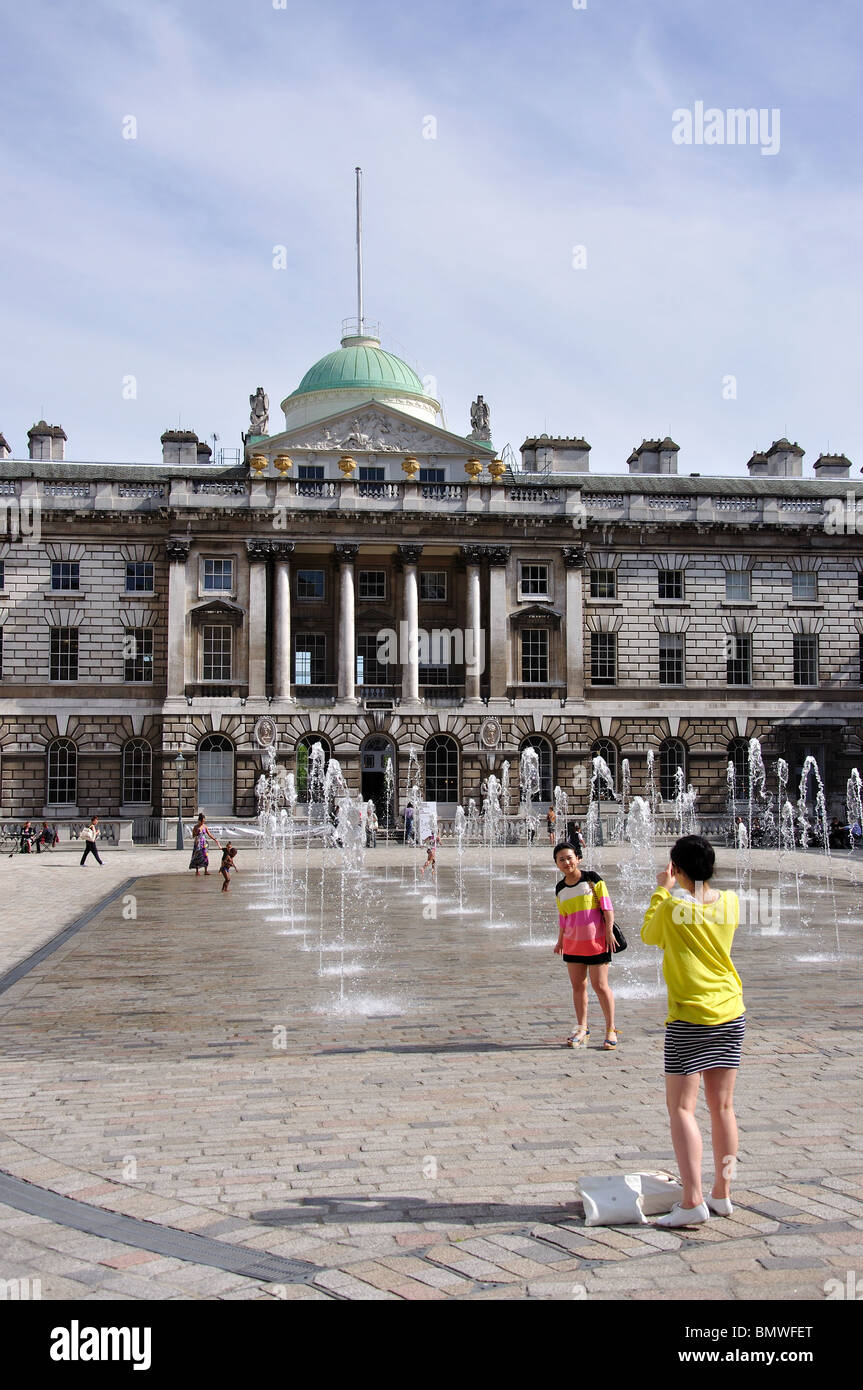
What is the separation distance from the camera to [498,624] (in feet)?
168

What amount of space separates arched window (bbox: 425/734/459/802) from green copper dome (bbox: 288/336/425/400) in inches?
656

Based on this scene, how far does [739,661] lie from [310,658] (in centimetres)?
1839

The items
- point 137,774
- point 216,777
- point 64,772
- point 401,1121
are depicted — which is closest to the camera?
point 401,1121

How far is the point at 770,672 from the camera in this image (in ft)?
173

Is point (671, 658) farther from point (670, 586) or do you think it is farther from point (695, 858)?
point (695, 858)

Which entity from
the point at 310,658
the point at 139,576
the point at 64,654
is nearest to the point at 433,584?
the point at 310,658

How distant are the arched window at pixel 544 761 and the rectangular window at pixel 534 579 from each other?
6.11 m

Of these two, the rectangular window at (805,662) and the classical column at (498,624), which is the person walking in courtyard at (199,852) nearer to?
the classical column at (498,624)

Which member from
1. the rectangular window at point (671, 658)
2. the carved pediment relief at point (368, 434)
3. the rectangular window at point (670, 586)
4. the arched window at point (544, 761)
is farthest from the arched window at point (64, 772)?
the rectangular window at point (670, 586)

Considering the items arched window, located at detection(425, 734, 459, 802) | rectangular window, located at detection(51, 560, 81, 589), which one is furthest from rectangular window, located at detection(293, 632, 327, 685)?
rectangular window, located at detection(51, 560, 81, 589)

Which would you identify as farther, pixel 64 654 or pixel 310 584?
pixel 310 584
